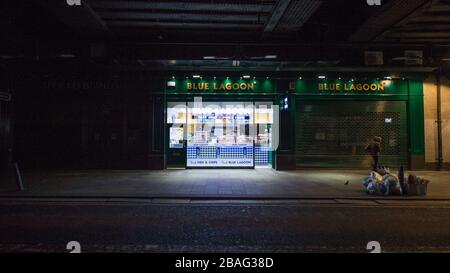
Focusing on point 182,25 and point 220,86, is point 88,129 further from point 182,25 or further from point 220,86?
point 182,25

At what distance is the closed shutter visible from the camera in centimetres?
1739

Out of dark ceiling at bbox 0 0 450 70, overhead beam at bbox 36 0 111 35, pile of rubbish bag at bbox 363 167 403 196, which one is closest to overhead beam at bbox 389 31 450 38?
dark ceiling at bbox 0 0 450 70

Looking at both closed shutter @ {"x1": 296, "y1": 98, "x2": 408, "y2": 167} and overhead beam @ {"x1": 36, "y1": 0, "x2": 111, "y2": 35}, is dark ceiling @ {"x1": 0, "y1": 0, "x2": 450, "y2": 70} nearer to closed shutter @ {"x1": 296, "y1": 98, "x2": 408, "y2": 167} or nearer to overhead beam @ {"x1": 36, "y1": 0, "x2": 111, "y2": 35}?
overhead beam @ {"x1": 36, "y1": 0, "x2": 111, "y2": 35}

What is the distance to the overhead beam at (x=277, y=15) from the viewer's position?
10922 millimetres

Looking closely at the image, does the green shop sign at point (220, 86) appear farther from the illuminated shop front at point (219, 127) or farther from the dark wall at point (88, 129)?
the dark wall at point (88, 129)

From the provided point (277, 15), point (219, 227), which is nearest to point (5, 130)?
point (277, 15)

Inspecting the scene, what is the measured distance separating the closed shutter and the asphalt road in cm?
810

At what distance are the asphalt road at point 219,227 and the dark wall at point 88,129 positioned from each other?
303 inches

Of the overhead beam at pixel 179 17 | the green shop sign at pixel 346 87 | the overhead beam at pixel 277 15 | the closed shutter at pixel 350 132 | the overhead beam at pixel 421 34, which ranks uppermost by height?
the overhead beam at pixel 179 17

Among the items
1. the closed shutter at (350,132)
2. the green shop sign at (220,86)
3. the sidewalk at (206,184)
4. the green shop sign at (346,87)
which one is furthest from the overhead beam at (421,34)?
the green shop sign at (220,86)

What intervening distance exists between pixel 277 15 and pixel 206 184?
234 inches

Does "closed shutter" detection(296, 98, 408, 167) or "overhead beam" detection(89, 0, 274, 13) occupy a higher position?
"overhead beam" detection(89, 0, 274, 13)

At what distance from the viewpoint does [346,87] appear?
1733cm
